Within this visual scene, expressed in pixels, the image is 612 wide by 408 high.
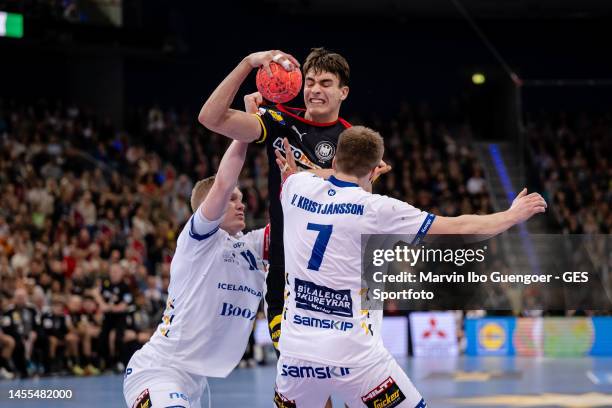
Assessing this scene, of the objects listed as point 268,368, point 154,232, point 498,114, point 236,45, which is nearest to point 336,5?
point 236,45

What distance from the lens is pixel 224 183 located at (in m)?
7.38

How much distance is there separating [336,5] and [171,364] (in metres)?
28.9

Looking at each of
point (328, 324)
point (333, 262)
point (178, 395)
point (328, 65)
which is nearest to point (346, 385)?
point (328, 324)

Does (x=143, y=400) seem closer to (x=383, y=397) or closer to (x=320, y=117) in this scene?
(x=383, y=397)

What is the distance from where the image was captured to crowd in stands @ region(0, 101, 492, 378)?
19344mm

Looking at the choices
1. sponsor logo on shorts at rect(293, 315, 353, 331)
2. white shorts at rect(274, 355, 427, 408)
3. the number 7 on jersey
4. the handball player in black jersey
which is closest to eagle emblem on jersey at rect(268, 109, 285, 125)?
the handball player in black jersey

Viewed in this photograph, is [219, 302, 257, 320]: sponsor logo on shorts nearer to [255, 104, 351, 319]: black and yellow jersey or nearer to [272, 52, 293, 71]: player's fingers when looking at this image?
[255, 104, 351, 319]: black and yellow jersey

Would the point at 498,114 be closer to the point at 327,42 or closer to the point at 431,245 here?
the point at 327,42

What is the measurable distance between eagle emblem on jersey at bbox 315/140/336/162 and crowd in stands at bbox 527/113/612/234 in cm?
1577

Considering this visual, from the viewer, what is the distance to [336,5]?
115ft

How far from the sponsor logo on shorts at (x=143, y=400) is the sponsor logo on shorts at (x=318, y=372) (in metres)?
1.30

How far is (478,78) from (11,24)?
16712 mm

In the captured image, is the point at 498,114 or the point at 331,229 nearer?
the point at 331,229

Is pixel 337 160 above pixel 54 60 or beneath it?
beneath
